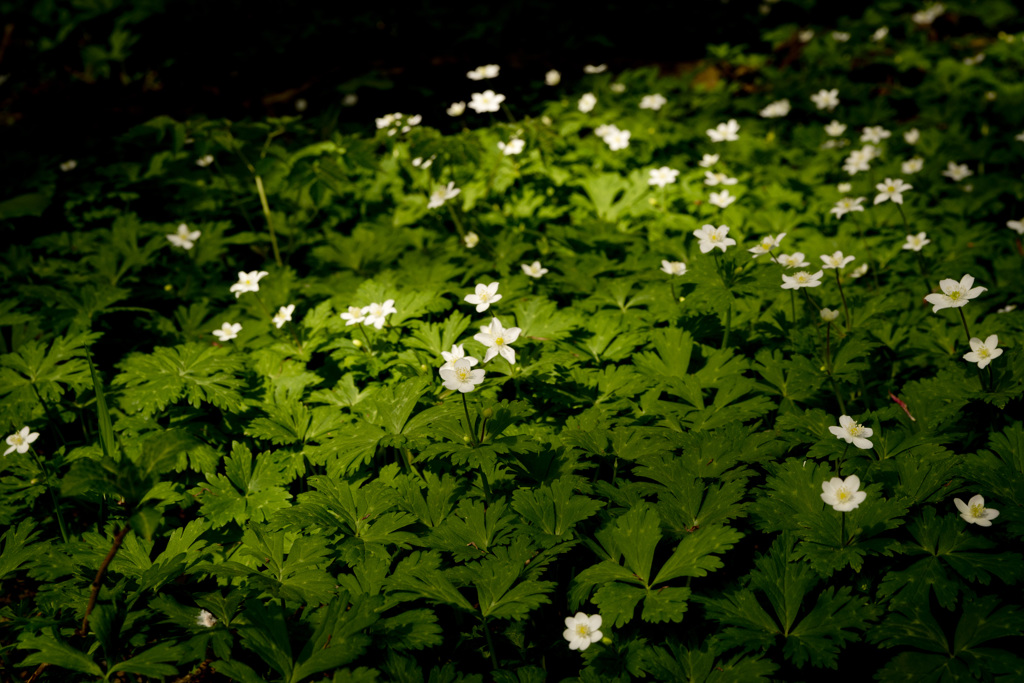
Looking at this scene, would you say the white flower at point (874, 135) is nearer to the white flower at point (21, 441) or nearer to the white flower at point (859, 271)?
the white flower at point (859, 271)

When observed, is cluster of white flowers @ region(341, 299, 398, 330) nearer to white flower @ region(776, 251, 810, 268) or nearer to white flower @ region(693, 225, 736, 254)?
white flower @ region(693, 225, 736, 254)

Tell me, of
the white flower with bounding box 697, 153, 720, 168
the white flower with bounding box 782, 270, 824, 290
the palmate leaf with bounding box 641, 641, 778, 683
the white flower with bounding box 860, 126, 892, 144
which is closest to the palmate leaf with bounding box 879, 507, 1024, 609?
the palmate leaf with bounding box 641, 641, 778, 683

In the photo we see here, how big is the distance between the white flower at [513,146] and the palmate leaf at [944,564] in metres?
3.68

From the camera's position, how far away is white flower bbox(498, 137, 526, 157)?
4.64 meters

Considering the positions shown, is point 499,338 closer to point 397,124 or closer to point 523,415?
point 523,415

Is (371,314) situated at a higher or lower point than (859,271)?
higher

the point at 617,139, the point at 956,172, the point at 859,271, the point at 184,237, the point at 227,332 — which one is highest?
the point at 184,237

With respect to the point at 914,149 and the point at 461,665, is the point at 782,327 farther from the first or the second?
the point at 914,149

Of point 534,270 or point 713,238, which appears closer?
point 713,238

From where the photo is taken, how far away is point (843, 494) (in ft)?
6.13

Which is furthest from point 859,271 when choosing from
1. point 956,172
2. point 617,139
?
point 617,139

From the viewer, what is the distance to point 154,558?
2.45m

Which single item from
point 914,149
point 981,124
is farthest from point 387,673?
point 981,124

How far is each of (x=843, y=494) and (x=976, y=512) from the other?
43cm
